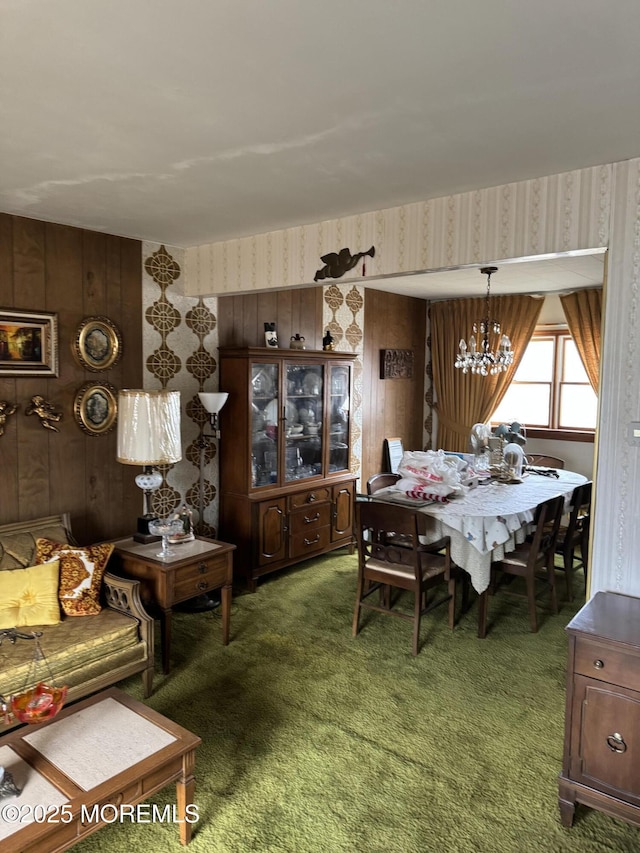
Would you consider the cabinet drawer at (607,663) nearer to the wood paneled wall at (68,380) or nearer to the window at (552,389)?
the wood paneled wall at (68,380)

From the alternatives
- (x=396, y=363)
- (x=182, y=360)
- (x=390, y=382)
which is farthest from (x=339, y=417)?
(x=182, y=360)

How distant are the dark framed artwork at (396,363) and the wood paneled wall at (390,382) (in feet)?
0.17

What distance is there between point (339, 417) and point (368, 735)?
299 cm

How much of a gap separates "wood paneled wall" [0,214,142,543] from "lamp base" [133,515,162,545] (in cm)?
37

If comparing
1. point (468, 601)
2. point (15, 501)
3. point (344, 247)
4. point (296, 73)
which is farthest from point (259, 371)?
point (296, 73)

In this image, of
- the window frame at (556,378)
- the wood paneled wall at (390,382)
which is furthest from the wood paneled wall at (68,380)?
the window frame at (556,378)

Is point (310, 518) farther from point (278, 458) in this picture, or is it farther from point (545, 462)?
point (545, 462)

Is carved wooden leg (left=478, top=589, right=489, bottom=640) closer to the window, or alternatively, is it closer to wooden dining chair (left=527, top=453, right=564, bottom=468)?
wooden dining chair (left=527, top=453, right=564, bottom=468)

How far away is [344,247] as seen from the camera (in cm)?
328

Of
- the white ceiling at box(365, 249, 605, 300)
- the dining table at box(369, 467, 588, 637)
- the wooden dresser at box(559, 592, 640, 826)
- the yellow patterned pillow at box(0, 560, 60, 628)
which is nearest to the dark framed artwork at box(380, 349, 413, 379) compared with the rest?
the white ceiling at box(365, 249, 605, 300)

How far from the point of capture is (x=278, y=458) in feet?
15.2

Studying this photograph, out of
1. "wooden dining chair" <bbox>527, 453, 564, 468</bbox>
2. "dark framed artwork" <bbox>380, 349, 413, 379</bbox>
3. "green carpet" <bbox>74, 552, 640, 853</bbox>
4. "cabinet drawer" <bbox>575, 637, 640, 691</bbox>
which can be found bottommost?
"green carpet" <bbox>74, 552, 640, 853</bbox>

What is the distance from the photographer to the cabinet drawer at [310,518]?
4.71 meters

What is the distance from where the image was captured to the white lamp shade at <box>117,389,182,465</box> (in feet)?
10.9
